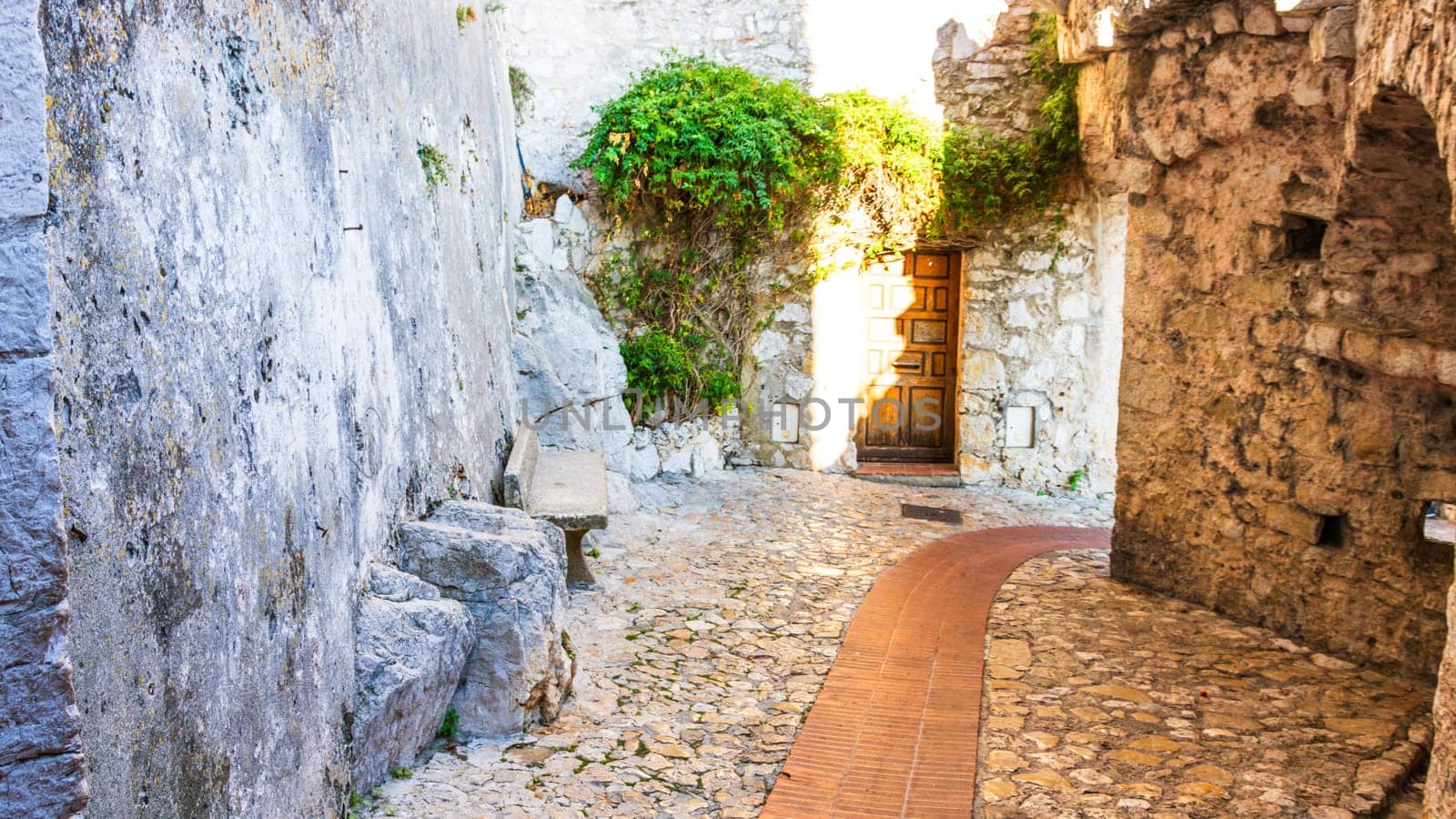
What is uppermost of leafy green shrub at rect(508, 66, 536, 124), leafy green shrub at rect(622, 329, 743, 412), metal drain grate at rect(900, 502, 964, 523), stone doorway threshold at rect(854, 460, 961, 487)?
leafy green shrub at rect(508, 66, 536, 124)

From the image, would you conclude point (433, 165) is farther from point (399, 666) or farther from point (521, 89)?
point (521, 89)

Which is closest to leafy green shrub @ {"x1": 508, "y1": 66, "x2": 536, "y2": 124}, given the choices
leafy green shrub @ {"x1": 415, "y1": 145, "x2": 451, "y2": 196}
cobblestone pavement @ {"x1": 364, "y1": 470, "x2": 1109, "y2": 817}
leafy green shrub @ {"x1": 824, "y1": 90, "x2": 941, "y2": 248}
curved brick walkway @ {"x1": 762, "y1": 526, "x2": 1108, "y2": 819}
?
leafy green shrub @ {"x1": 824, "y1": 90, "x2": 941, "y2": 248}

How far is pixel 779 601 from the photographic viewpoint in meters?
5.56

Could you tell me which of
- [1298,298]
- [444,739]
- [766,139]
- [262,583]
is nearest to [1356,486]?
[1298,298]

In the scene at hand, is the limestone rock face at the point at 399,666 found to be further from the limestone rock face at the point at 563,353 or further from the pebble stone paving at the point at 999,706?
the limestone rock face at the point at 563,353

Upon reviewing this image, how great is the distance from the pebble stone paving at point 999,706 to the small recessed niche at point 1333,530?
0.53m

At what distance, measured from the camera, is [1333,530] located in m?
4.98

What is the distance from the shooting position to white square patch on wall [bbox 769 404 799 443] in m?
9.30

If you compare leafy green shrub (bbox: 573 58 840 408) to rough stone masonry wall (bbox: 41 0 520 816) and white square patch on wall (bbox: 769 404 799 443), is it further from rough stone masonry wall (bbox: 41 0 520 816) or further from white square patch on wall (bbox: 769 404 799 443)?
rough stone masonry wall (bbox: 41 0 520 816)

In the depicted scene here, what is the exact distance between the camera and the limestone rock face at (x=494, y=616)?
3609 mm

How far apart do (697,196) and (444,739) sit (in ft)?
19.1

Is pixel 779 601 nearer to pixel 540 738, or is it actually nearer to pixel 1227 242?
pixel 540 738

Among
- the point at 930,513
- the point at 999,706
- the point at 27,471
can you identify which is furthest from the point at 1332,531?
the point at 27,471

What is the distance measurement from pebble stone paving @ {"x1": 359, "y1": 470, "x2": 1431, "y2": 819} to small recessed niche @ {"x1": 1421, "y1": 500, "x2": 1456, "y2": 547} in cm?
65
